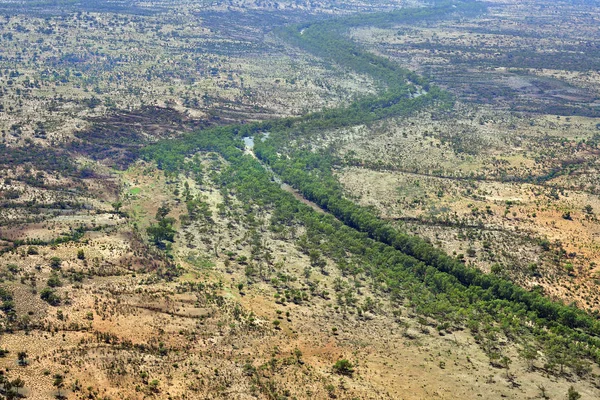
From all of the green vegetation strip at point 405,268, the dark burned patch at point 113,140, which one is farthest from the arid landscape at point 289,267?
the dark burned patch at point 113,140

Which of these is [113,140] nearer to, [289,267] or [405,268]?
[289,267]

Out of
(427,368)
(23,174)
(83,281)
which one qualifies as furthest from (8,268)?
(427,368)

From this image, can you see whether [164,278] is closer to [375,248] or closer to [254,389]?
[254,389]

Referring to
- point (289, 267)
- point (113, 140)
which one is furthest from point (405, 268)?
point (113, 140)

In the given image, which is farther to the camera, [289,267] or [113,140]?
[113,140]

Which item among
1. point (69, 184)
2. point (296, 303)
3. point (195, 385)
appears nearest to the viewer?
point (195, 385)

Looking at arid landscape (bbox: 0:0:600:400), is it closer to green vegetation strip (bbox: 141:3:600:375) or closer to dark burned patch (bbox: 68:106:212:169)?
green vegetation strip (bbox: 141:3:600:375)

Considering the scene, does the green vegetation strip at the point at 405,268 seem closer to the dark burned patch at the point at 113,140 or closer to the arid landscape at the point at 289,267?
the arid landscape at the point at 289,267

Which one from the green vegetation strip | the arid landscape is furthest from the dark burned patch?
the green vegetation strip

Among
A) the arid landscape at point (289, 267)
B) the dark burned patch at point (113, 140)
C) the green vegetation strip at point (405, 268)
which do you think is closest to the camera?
the arid landscape at point (289, 267)

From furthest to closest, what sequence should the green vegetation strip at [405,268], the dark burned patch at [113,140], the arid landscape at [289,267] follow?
the dark burned patch at [113,140] < the green vegetation strip at [405,268] < the arid landscape at [289,267]

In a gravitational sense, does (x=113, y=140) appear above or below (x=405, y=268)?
above
